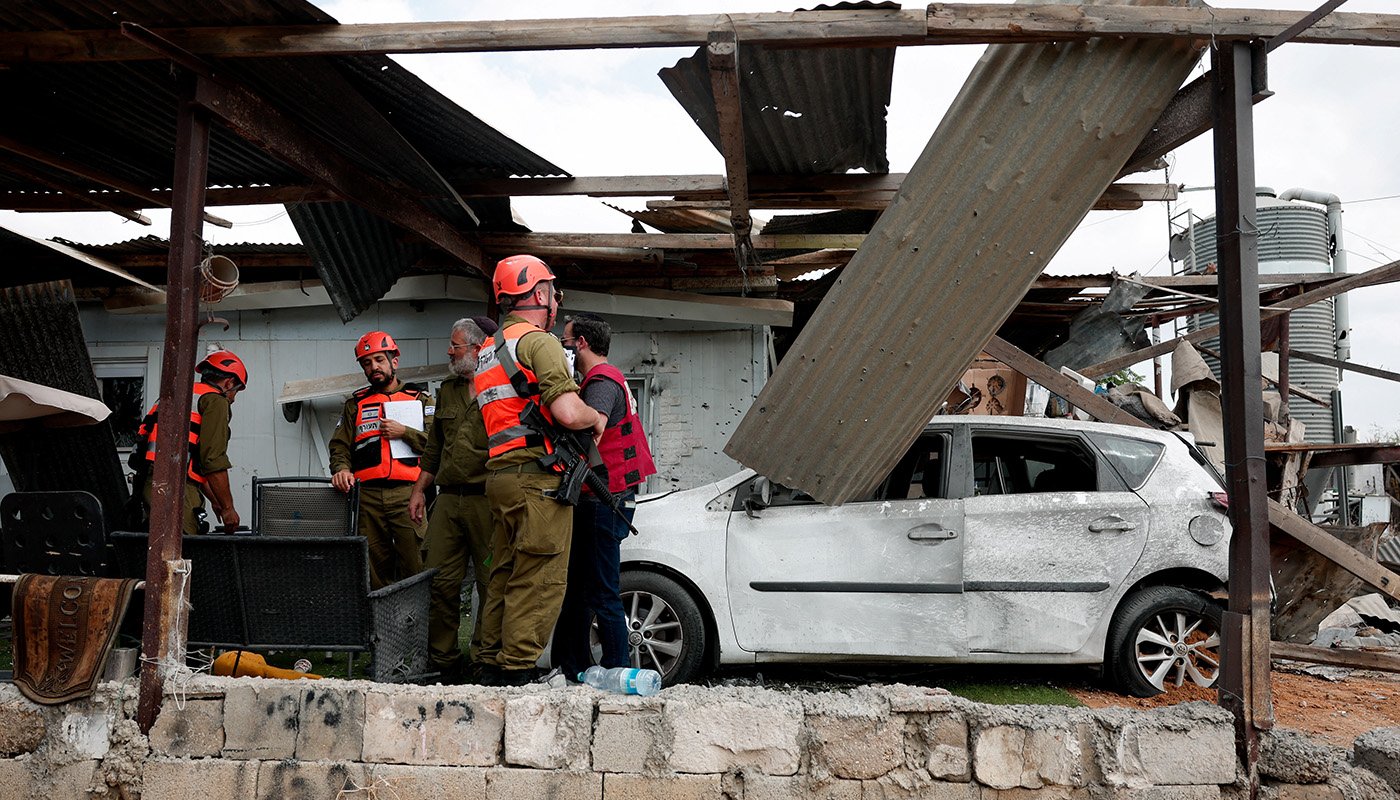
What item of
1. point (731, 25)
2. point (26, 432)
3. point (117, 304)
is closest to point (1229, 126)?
point (731, 25)

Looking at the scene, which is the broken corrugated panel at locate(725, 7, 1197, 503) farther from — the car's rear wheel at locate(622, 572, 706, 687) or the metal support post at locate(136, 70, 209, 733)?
the metal support post at locate(136, 70, 209, 733)

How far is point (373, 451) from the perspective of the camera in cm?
575

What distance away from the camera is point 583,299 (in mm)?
8406

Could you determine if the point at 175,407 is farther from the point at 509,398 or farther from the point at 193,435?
the point at 193,435

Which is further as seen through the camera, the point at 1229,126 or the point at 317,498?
the point at 317,498

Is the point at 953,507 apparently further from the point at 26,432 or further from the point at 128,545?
the point at 26,432

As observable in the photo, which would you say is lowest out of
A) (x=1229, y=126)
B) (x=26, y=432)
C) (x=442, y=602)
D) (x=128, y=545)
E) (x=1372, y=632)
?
(x=1372, y=632)

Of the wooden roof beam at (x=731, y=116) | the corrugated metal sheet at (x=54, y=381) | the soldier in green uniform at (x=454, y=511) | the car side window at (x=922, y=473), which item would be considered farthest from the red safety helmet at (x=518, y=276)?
the corrugated metal sheet at (x=54, y=381)

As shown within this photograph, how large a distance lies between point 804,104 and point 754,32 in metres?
0.99

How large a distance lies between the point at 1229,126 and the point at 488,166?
13.2ft

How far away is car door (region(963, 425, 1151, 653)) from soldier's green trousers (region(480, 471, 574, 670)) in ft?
7.90

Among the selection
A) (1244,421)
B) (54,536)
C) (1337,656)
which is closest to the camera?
(1244,421)

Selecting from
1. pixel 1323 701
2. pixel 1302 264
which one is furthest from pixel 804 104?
pixel 1302 264

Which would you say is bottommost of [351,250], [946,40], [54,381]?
[54,381]
